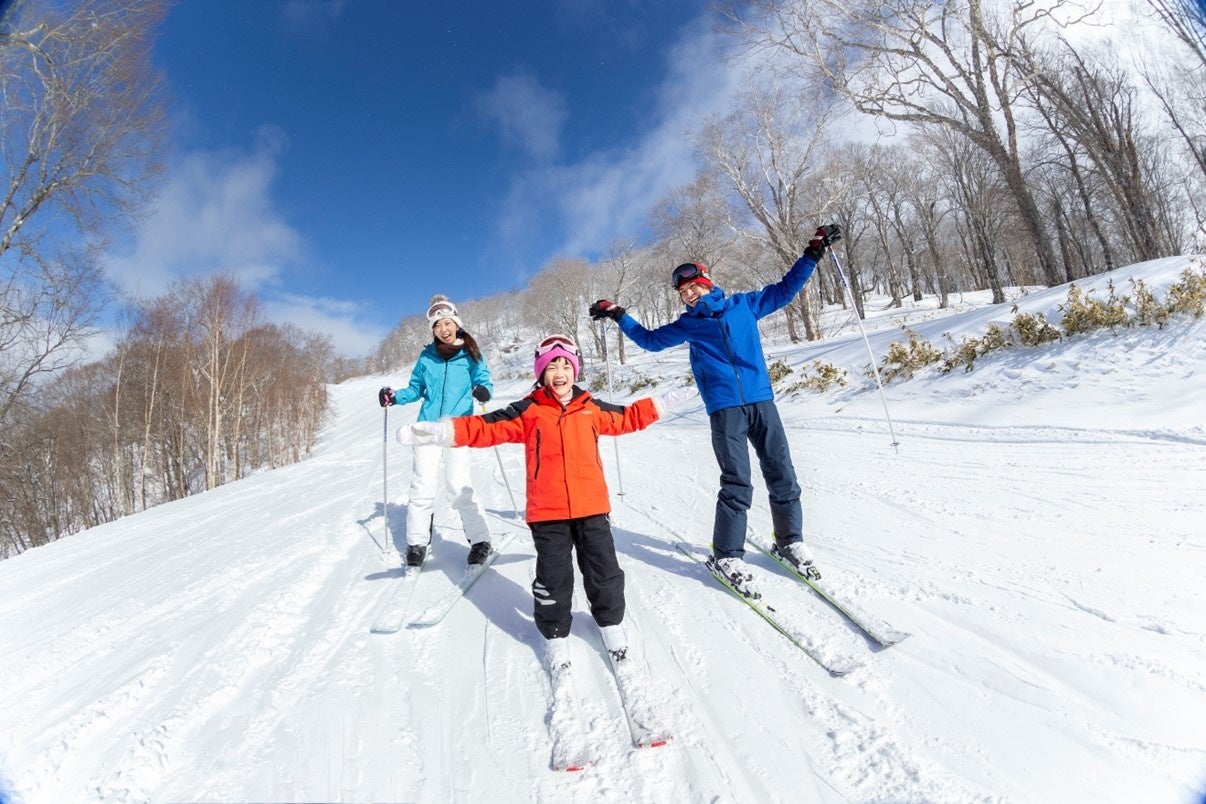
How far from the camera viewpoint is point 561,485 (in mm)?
2354

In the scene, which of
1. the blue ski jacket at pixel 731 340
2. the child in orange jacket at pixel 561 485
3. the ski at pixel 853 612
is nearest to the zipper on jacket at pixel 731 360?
the blue ski jacket at pixel 731 340

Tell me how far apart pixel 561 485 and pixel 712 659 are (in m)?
1.06

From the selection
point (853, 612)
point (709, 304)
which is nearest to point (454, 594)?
point (853, 612)

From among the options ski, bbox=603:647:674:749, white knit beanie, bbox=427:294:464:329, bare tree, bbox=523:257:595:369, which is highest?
bare tree, bbox=523:257:595:369

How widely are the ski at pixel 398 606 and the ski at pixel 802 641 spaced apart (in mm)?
1887

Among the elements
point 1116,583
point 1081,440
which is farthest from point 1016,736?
point 1081,440

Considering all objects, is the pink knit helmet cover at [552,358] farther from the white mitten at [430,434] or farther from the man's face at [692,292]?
the man's face at [692,292]

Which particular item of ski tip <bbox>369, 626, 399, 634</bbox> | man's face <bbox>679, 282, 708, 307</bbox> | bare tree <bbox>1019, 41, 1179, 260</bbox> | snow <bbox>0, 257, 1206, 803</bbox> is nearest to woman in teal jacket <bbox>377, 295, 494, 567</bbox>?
snow <bbox>0, 257, 1206, 803</bbox>

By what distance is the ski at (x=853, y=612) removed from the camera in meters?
2.07

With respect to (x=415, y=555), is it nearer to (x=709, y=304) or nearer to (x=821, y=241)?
(x=709, y=304)

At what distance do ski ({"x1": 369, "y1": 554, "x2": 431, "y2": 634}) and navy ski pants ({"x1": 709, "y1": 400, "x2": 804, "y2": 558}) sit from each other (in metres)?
1.93

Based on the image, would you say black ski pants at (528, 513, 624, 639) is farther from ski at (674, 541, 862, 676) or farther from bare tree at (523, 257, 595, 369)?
bare tree at (523, 257, 595, 369)

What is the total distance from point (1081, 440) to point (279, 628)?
6.56 meters

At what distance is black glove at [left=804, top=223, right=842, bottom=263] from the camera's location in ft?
10.4
